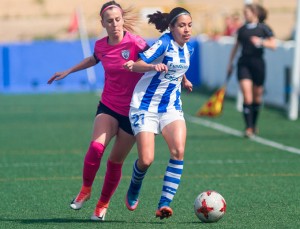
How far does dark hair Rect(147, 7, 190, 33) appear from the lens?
8930 mm

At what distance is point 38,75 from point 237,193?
26.7 metres

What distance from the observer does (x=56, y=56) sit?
3697 centimetres

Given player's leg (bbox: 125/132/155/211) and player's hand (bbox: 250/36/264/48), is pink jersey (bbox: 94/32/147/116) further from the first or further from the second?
player's hand (bbox: 250/36/264/48)

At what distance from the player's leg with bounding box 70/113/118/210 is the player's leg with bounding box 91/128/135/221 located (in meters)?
0.10

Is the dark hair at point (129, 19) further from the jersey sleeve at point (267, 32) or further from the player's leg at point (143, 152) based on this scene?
the jersey sleeve at point (267, 32)

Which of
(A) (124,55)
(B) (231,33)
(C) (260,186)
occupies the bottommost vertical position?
(B) (231,33)

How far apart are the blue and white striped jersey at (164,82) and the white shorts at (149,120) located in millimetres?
39

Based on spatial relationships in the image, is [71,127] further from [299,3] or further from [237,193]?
[237,193]

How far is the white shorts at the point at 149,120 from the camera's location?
8883mm

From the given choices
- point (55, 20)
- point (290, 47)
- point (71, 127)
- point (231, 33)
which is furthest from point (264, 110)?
point (55, 20)

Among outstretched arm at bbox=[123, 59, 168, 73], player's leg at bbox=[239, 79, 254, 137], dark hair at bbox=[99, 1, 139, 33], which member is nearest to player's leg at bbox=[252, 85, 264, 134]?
player's leg at bbox=[239, 79, 254, 137]

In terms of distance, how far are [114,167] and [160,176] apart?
124 inches

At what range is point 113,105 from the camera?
9172 millimetres

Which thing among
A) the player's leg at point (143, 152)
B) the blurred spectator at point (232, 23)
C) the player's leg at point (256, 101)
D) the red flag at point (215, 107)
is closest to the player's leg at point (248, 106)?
the player's leg at point (256, 101)
